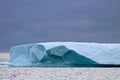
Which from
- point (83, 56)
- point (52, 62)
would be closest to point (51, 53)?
point (52, 62)

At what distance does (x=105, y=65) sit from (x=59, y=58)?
1.99 metres

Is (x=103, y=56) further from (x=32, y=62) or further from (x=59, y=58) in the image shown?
(x=32, y=62)

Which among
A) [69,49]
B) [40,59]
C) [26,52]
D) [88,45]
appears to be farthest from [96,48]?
[26,52]

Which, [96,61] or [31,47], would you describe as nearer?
[96,61]

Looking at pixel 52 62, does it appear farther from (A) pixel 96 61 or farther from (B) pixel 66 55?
(A) pixel 96 61

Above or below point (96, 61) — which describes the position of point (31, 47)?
above

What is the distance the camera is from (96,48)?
1270 cm

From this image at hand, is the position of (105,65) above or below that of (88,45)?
below

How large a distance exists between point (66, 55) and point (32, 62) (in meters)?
1.56

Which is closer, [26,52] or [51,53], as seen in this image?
[51,53]

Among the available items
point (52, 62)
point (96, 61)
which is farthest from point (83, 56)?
point (52, 62)

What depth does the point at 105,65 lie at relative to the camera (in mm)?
12586

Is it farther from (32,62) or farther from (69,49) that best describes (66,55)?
(32,62)

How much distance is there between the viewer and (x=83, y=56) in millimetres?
12266
